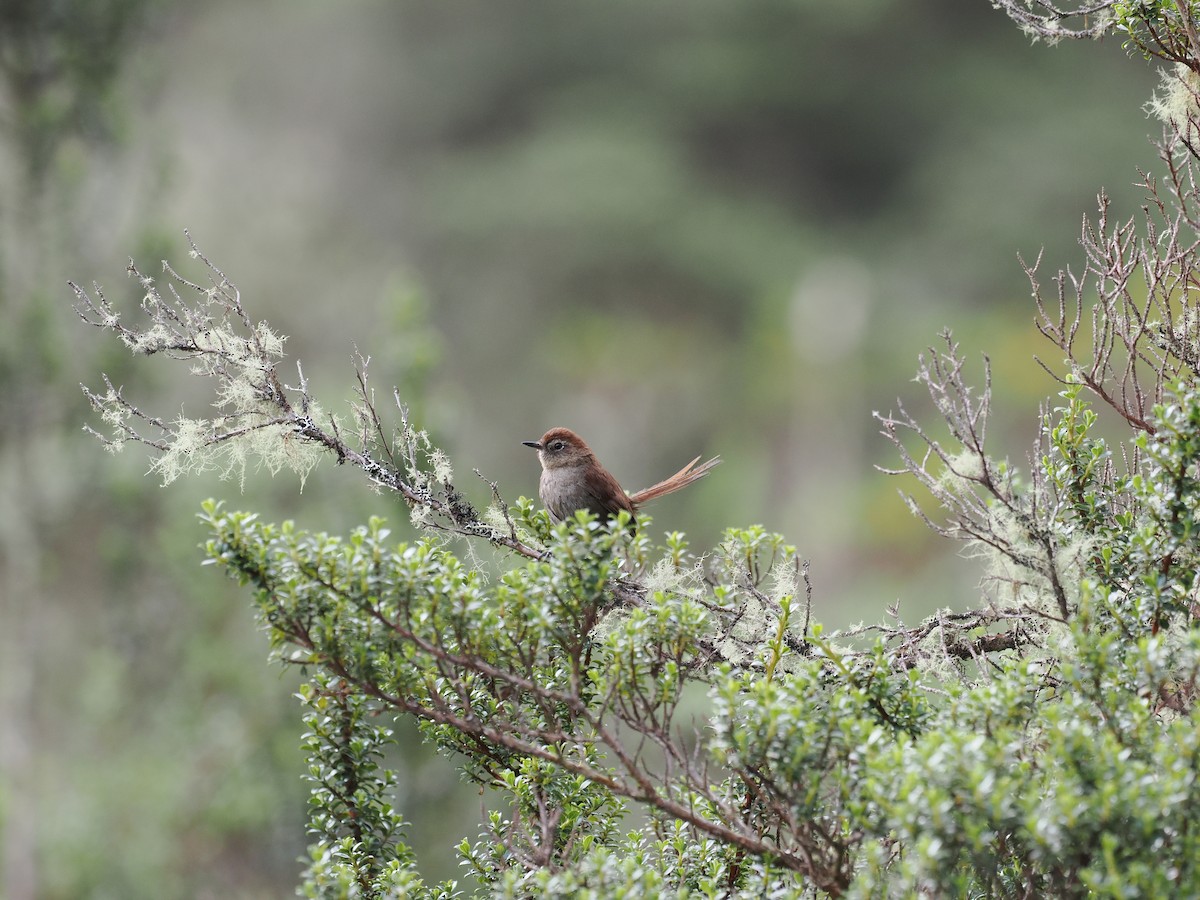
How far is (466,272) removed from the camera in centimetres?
2353

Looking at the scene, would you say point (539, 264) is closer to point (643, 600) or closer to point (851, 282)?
point (851, 282)

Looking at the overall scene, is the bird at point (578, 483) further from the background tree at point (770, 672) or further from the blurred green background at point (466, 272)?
the blurred green background at point (466, 272)

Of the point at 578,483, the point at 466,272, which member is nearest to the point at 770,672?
the point at 578,483

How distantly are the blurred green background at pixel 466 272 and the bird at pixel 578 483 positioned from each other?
197cm

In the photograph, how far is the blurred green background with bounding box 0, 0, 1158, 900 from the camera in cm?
953

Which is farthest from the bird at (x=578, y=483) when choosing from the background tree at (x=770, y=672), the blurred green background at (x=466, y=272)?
the blurred green background at (x=466, y=272)

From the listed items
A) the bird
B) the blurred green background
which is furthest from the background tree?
the blurred green background

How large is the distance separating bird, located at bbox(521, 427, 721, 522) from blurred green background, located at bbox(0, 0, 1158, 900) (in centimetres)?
197

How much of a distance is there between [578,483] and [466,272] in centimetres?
1887

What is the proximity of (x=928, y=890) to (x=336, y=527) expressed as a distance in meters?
6.01

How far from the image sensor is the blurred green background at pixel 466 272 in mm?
9531

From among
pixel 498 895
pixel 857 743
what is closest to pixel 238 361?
pixel 498 895

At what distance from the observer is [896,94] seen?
27328mm

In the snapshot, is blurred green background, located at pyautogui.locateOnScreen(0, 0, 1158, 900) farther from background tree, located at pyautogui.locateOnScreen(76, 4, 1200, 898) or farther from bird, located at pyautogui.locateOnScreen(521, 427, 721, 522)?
background tree, located at pyautogui.locateOnScreen(76, 4, 1200, 898)
